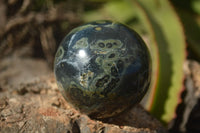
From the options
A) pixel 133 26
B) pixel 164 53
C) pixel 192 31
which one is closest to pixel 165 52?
pixel 164 53

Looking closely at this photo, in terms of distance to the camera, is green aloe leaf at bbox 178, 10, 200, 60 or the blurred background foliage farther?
green aloe leaf at bbox 178, 10, 200, 60

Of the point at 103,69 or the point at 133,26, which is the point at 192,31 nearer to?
the point at 133,26

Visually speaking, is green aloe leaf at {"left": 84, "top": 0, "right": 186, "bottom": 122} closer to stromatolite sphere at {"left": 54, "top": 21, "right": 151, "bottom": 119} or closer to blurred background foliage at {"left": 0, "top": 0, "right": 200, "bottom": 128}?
blurred background foliage at {"left": 0, "top": 0, "right": 200, "bottom": 128}

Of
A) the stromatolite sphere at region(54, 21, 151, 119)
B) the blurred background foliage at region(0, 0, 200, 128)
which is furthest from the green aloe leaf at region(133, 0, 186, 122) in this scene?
the stromatolite sphere at region(54, 21, 151, 119)

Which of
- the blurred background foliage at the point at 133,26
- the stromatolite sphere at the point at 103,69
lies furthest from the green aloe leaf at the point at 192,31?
the stromatolite sphere at the point at 103,69

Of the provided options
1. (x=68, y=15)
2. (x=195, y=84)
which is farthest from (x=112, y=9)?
(x=195, y=84)

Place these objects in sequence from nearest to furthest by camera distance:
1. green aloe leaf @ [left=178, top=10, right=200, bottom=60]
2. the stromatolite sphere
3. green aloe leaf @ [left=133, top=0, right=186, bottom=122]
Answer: the stromatolite sphere < green aloe leaf @ [left=133, top=0, right=186, bottom=122] < green aloe leaf @ [left=178, top=10, right=200, bottom=60]

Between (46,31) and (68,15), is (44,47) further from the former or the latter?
(68,15)
